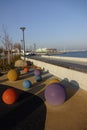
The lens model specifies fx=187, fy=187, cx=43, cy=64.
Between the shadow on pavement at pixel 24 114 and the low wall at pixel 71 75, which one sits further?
the low wall at pixel 71 75

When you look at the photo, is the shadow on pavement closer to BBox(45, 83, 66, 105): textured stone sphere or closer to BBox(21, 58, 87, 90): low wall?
BBox(45, 83, 66, 105): textured stone sphere

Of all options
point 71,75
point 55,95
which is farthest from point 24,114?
point 71,75

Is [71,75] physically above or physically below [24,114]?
above

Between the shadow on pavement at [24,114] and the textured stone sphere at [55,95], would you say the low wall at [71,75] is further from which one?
the shadow on pavement at [24,114]

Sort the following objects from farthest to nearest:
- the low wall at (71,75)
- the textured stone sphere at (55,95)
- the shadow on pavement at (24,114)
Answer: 1. the low wall at (71,75)
2. the textured stone sphere at (55,95)
3. the shadow on pavement at (24,114)

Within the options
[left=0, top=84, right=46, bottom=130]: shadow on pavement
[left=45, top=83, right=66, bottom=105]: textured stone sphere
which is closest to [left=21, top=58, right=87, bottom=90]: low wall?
[left=45, top=83, right=66, bottom=105]: textured stone sphere

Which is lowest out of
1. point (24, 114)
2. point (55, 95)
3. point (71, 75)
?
point (24, 114)

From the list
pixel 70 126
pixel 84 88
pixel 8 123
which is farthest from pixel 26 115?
pixel 84 88

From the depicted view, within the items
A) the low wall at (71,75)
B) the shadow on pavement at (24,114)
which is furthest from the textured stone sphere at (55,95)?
the low wall at (71,75)

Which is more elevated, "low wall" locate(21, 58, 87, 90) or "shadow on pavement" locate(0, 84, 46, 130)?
"low wall" locate(21, 58, 87, 90)

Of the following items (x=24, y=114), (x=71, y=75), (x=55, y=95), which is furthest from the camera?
(x=71, y=75)

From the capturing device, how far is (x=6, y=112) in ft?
32.4

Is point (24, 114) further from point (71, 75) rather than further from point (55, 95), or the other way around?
point (71, 75)

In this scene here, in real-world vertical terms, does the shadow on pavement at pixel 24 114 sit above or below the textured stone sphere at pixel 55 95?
below
